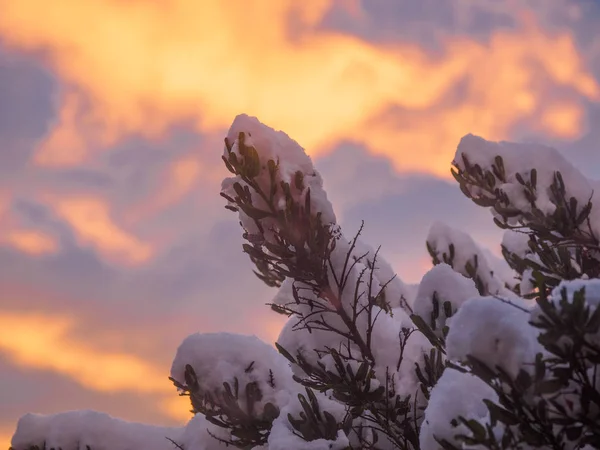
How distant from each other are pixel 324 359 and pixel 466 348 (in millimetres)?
1968

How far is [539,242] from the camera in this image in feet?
14.7

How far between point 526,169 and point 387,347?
2242mm

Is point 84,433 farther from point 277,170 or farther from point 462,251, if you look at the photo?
point 462,251

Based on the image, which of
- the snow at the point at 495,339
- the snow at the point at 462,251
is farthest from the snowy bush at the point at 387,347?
the snow at the point at 462,251

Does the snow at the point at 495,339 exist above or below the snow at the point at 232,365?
below

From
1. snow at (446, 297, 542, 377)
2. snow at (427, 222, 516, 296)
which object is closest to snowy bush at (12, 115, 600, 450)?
snow at (446, 297, 542, 377)

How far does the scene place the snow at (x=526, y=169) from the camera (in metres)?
4.73

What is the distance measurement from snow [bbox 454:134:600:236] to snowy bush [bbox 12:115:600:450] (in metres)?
0.01

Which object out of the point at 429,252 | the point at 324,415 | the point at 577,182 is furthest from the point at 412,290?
the point at 324,415

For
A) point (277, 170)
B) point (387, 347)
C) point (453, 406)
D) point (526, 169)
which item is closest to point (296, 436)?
point (387, 347)

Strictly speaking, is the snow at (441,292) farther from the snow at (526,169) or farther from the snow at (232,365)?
the snow at (232,365)

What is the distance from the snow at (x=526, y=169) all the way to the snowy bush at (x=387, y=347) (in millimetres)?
14

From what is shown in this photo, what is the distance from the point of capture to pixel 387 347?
161 inches

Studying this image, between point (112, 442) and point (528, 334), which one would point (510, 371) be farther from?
point (112, 442)
